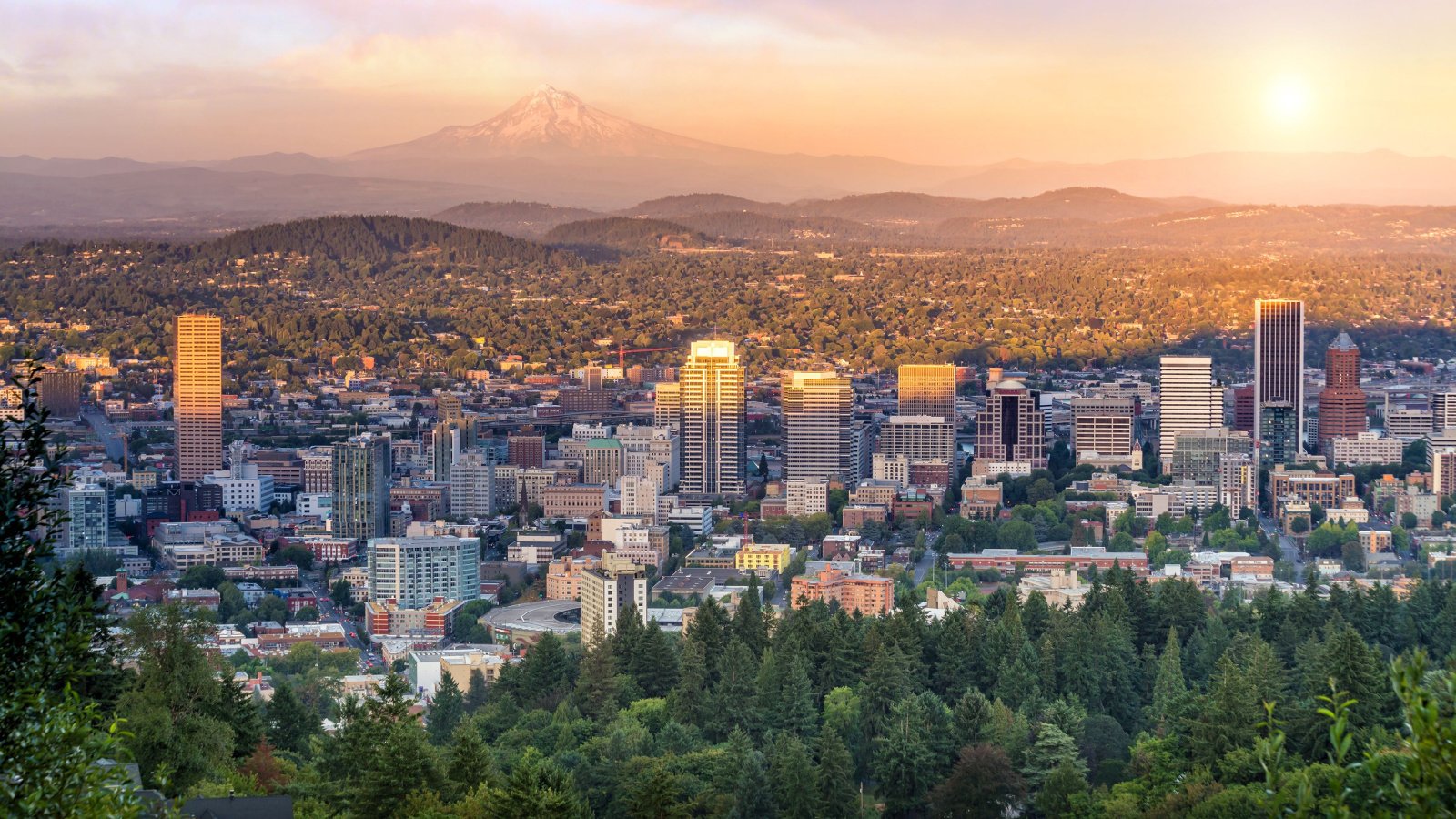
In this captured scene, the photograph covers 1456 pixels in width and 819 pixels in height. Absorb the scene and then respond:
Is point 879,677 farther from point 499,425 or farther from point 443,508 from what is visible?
point 499,425

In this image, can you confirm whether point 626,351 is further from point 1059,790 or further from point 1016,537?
point 1059,790

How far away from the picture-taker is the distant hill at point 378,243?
53.3 metres

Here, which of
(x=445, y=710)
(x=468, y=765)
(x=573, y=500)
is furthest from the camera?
(x=573, y=500)

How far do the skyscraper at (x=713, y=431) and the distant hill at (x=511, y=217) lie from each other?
25442 mm

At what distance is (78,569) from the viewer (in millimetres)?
5699

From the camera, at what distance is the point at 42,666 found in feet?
16.9

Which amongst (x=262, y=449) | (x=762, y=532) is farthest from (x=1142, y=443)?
(x=262, y=449)

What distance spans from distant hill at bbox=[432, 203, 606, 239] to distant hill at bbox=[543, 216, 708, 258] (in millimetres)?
366

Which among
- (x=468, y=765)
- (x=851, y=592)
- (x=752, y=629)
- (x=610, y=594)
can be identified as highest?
(x=468, y=765)

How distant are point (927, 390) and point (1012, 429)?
10.5ft

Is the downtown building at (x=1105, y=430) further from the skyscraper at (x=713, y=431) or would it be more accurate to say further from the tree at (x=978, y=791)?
the tree at (x=978, y=791)

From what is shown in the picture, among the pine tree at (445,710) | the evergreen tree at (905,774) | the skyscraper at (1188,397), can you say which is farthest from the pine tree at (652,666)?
the skyscraper at (1188,397)

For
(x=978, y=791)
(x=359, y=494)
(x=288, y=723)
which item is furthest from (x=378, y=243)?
(x=978, y=791)

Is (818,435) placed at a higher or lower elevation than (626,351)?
lower
